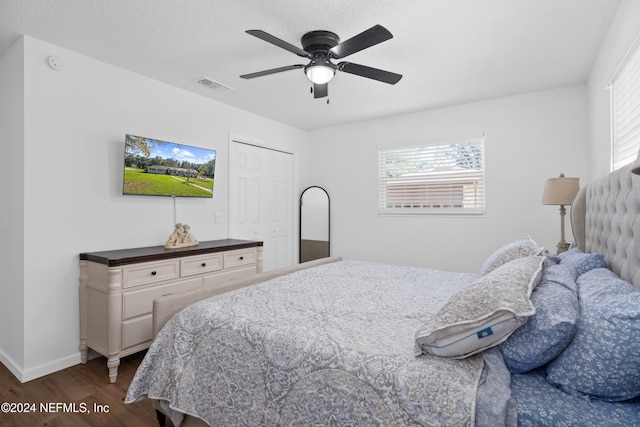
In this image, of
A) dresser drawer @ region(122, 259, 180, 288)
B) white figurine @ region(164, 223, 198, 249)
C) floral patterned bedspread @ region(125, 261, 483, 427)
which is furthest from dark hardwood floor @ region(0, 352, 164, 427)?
white figurine @ region(164, 223, 198, 249)

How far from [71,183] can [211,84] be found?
62.9 inches

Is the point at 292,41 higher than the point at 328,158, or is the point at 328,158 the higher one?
the point at 292,41

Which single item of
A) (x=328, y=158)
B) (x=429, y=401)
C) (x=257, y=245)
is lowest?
(x=429, y=401)

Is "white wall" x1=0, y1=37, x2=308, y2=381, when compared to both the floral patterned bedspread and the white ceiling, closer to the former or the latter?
the white ceiling

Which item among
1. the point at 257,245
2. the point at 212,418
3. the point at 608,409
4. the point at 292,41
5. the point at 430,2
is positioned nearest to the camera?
the point at 608,409

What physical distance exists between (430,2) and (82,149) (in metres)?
2.92

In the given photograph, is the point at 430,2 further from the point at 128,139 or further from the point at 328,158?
the point at 328,158

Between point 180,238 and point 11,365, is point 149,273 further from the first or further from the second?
point 11,365

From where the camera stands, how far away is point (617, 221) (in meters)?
1.66

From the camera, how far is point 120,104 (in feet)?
9.85

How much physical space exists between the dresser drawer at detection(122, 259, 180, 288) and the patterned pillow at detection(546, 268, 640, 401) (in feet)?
8.81

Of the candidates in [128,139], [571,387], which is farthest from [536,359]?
[128,139]

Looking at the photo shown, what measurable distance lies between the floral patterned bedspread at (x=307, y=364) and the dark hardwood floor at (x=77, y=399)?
1.49ft

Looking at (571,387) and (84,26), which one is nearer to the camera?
(571,387)
